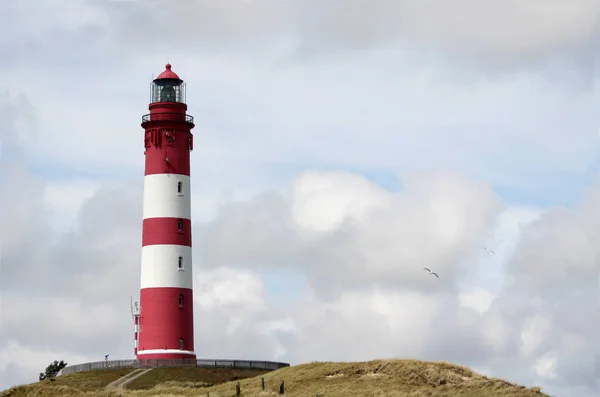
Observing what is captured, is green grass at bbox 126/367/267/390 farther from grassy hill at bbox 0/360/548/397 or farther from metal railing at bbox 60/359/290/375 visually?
grassy hill at bbox 0/360/548/397

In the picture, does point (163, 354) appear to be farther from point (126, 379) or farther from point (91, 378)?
point (91, 378)

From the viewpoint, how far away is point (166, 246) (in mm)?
97500

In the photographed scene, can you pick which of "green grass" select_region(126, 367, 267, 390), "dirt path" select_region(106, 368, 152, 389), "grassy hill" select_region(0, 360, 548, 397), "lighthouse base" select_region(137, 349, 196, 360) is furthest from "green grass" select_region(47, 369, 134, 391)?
"grassy hill" select_region(0, 360, 548, 397)

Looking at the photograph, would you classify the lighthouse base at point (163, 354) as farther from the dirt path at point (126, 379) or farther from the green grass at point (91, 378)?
the green grass at point (91, 378)

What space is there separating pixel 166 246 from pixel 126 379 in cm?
1085

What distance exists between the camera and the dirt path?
89.1 m

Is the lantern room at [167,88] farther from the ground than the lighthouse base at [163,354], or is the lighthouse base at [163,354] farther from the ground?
the lantern room at [167,88]

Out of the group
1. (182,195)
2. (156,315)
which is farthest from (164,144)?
(156,315)

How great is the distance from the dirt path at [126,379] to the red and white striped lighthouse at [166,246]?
248 cm

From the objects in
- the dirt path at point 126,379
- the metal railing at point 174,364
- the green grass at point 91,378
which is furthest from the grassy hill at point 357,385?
the metal railing at point 174,364

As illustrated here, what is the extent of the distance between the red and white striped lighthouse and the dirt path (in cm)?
248

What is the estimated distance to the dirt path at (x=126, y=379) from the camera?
8906 centimetres

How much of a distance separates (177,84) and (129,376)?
933 inches

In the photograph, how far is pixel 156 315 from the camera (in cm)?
9644
